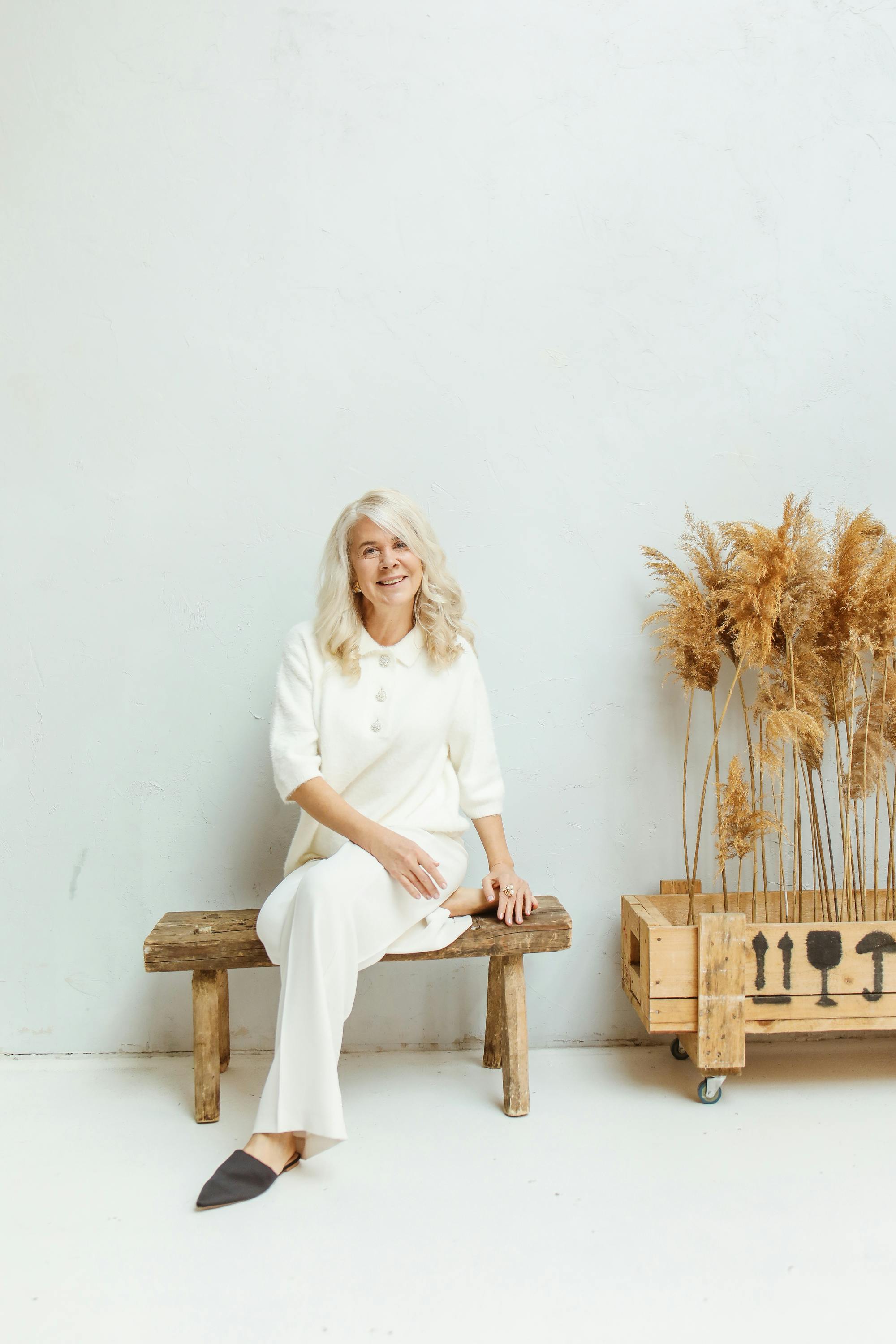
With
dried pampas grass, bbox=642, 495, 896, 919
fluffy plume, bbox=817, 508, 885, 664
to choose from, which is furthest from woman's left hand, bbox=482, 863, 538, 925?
fluffy plume, bbox=817, 508, 885, 664

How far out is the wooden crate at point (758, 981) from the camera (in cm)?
209

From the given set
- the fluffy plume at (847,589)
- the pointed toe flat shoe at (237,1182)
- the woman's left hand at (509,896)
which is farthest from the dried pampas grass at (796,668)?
the pointed toe flat shoe at (237,1182)

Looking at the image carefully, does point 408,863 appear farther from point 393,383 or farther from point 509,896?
point 393,383

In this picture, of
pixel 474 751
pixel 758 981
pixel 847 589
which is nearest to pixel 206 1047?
pixel 474 751

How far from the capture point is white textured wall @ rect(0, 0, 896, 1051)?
2.38m

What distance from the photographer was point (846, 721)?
2.36 m

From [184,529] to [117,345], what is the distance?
1.64ft

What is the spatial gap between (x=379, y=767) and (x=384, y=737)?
0.27 ft

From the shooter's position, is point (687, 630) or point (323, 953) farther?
point (687, 630)

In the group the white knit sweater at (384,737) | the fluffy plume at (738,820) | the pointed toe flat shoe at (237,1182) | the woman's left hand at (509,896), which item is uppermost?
the white knit sweater at (384,737)

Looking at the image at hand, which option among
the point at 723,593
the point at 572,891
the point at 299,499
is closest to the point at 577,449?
the point at 723,593

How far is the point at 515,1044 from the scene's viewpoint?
2.07 meters

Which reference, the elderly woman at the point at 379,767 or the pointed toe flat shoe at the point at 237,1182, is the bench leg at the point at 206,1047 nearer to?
the elderly woman at the point at 379,767

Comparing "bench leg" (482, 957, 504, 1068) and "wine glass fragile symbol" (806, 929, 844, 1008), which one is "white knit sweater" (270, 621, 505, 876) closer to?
"bench leg" (482, 957, 504, 1068)
